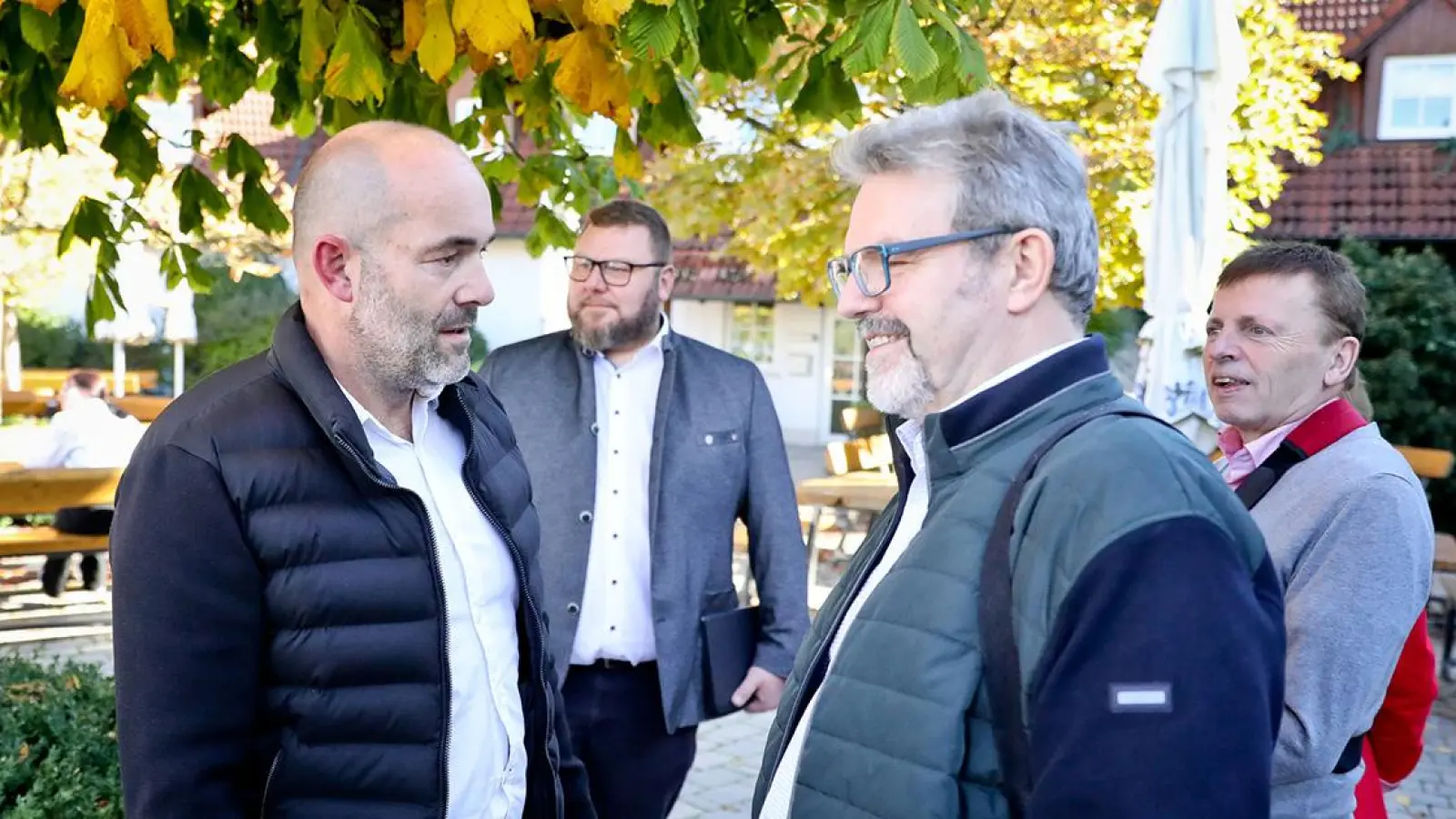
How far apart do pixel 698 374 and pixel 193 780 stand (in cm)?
208

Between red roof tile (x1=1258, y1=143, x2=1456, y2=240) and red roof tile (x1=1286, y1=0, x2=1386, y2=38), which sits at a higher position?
red roof tile (x1=1286, y1=0, x2=1386, y2=38)

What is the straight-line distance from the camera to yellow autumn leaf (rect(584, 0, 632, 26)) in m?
2.54

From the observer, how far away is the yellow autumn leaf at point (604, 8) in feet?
8.32

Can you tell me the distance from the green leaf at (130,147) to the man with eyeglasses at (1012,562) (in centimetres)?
296

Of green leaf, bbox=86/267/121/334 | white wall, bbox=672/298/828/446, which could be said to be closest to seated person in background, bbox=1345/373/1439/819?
green leaf, bbox=86/267/121/334

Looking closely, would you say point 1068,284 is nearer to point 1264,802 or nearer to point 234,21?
point 1264,802

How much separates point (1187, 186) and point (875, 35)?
197 inches

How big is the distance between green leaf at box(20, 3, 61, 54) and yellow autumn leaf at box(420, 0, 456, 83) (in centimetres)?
100

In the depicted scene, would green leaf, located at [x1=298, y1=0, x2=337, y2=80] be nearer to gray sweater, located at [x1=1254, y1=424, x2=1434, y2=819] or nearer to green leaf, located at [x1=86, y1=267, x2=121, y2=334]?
green leaf, located at [x1=86, y1=267, x2=121, y2=334]

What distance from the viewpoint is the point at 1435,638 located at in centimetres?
978

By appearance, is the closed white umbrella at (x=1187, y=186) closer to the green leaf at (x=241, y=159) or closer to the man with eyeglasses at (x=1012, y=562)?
the green leaf at (x=241, y=159)

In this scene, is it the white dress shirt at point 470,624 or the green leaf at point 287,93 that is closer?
the white dress shirt at point 470,624

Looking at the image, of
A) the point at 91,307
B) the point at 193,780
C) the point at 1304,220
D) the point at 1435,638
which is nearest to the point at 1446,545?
the point at 1435,638

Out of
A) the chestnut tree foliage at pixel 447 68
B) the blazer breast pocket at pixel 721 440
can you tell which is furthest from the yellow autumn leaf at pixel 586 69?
the blazer breast pocket at pixel 721 440
